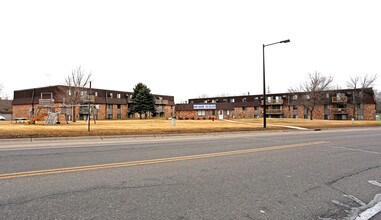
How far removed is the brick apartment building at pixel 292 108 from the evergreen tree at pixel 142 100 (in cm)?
809

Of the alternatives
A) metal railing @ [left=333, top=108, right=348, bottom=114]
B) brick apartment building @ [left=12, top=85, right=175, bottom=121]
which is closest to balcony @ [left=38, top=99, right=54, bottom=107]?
brick apartment building @ [left=12, top=85, right=175, bottom=121]

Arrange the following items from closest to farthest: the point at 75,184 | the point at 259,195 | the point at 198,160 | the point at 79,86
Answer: the point at 259,195 < the point at 75,184 < the point at 198,160 < the point at 79,86

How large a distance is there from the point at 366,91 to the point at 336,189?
64193 millimetres

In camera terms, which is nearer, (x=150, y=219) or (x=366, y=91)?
(x=150, y=219)

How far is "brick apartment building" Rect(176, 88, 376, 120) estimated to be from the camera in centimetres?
5625

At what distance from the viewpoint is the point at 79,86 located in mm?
37938

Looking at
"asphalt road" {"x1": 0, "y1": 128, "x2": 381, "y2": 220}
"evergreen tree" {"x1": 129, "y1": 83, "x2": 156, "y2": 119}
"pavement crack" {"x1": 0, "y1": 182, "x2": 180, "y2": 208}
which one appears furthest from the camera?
"evergreen tree" {"x1": 129, "y1": 83, "x2": 156, "y2": 119}

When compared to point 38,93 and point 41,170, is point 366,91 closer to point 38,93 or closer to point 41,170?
point 41,170

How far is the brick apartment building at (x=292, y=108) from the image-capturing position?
5625 centimetres

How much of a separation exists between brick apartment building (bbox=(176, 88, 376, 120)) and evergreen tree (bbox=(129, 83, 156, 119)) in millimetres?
8090

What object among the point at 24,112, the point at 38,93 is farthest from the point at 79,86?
the point at 24,112

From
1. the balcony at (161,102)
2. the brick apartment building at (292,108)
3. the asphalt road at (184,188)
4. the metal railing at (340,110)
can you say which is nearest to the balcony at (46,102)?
the asphalt road at (184,188)

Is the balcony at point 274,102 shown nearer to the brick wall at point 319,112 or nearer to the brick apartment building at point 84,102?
the brick wall at point 319,112

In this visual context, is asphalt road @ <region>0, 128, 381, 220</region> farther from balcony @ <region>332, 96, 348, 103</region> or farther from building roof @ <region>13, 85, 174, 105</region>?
balcony @ <region>332, 96, 348, 103</region>
